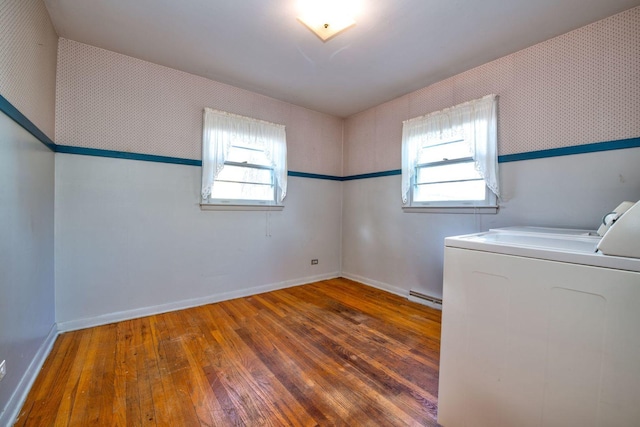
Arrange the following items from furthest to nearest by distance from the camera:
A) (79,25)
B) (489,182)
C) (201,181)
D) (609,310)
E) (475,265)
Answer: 1. (201,181)
2. (489,182)
3. (79,25)
4. (475,265)
5. (609,310)

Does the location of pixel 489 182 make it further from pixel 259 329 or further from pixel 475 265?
pixel 259 329

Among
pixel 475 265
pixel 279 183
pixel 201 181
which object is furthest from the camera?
pixel 279 183

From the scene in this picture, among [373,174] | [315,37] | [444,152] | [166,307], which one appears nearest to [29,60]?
[315,37]

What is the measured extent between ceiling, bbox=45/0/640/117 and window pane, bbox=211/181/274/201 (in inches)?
48.1

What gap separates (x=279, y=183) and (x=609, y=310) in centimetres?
308

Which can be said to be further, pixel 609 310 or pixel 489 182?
pixel 489 182

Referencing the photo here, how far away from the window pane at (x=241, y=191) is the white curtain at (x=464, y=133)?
1780 millimetres

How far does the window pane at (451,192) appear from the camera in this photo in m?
2.66

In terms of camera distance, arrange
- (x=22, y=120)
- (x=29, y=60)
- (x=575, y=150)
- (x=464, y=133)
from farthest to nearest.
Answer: (x=464, y=133)
(x=575, y=150)
(x=29, y=60)
(x=22, y=120)

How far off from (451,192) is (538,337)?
2.09m

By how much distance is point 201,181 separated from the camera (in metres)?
2.90

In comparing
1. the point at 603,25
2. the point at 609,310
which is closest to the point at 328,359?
the point at 609,310

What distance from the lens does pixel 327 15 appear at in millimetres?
1887

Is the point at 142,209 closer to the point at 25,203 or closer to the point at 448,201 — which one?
the point at 25,203
